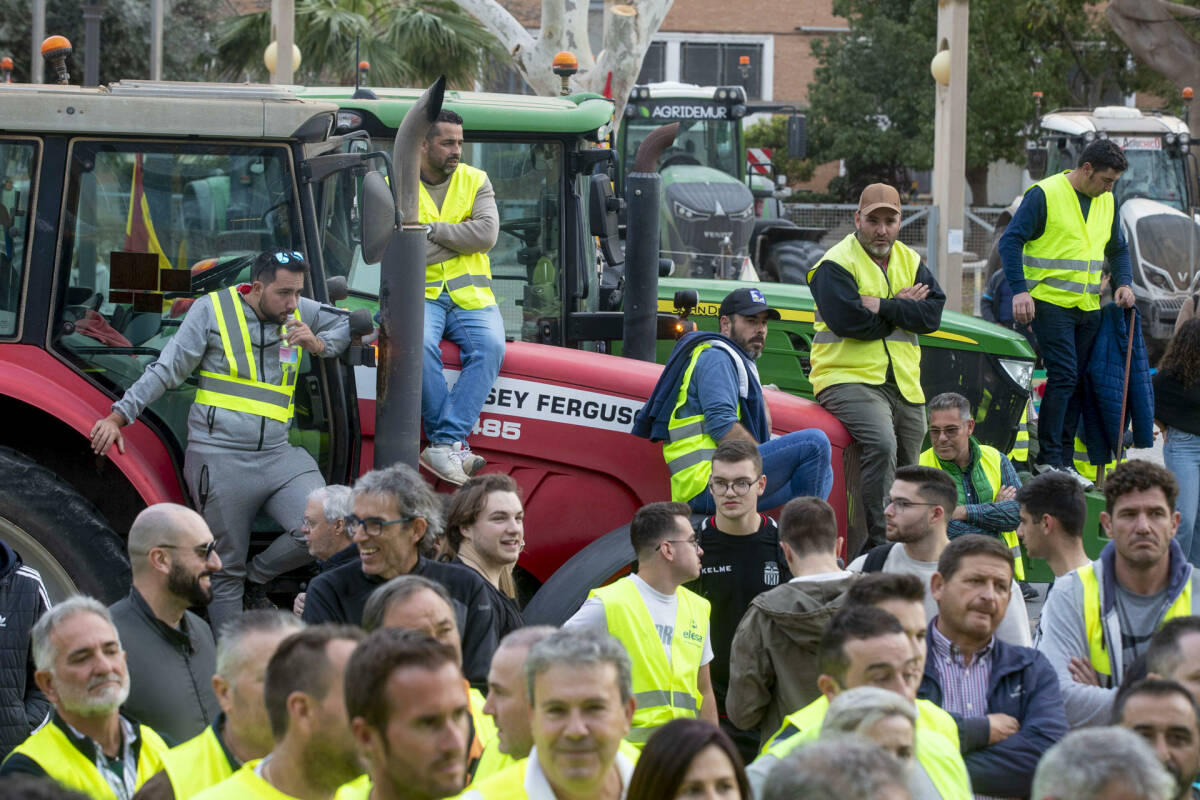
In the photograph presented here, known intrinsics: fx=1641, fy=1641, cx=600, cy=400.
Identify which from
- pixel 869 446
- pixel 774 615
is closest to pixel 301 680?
pixel 774 615

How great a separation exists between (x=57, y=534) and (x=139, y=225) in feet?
3.86

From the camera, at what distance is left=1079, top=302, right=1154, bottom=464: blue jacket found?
8.49 meters

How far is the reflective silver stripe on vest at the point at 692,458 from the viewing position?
6613mm

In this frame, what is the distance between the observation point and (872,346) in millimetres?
7613

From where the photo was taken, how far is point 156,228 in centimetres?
611

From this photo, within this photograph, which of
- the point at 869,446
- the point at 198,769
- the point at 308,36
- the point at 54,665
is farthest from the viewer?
the point at 308,36

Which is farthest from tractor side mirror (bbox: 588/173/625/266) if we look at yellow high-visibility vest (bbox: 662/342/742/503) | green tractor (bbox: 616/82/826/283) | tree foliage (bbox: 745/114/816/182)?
tree foliage (bbox: 745/114/816/182)

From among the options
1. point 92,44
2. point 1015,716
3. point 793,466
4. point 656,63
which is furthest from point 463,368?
point 656,63

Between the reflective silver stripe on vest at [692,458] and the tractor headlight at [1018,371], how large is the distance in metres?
3.25

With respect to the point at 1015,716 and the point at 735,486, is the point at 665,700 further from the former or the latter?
the point at 1015,716

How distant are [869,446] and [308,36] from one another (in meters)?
17.9

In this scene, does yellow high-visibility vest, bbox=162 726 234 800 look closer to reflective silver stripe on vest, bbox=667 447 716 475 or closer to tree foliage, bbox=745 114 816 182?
reflective silver stripe on vest, bbox=667 447 716 475

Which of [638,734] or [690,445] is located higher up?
[690,445]

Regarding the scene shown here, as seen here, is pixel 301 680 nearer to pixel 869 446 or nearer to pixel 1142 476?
pixel 1142 476
